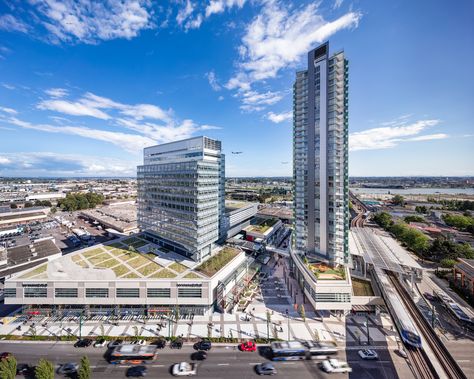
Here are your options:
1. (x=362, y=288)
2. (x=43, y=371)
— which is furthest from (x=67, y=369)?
(x=362, y=288)

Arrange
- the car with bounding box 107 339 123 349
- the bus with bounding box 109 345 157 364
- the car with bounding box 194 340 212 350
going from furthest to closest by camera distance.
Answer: the car with bounding box 107 339 123 349
the car with bounding box 194 340 212 350
the bus with bounding box 109 345 157 364

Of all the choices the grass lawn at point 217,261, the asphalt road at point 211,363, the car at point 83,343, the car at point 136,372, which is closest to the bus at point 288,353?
the asphalt road at point 211,363

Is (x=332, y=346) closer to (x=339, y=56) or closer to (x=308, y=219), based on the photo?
(x=308, y=219)

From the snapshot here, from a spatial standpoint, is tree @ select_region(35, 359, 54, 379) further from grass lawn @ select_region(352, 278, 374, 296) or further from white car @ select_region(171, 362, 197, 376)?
grass lawn @ select_region(352, 278, 374, 296)

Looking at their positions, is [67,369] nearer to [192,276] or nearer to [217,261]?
[192,276]

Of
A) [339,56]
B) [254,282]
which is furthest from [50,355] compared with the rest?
[339,56]

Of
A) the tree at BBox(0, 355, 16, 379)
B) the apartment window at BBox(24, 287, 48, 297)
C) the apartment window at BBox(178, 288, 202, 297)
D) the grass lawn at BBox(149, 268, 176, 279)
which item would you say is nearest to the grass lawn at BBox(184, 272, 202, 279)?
the apartment window at BBox(178, 288, 202, 297)
